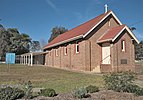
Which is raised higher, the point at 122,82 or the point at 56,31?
the point at 56,31

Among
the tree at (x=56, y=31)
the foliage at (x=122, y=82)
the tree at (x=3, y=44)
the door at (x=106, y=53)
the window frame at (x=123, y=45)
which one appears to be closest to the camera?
the foliage at (x=122, y=82)

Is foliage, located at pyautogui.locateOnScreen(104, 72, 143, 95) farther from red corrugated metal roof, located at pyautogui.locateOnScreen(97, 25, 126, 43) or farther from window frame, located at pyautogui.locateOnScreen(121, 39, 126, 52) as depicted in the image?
window frame, located at pyautogui.locateOnScreen(121, 39, 126, 52)

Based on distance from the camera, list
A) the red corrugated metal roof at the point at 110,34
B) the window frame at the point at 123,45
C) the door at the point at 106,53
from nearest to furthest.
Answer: the red corrugated metal roof at the point at 110,34, the door at the point at 106,53, the window frame at the point at 123,45

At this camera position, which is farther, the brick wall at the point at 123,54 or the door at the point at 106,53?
the door at the point at 106,53

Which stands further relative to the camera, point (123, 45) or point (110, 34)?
point (123, 45)

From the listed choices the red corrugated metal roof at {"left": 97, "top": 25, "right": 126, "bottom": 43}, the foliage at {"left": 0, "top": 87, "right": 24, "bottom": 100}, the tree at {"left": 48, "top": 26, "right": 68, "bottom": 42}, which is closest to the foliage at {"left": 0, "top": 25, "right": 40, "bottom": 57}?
the tree at {"left": 48, "top": 26, "right": 68, "bottom": 42}

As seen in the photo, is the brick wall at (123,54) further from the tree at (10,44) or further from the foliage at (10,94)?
the tree at (10,44)

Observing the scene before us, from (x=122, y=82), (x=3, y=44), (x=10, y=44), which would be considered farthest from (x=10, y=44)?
(x=122, y=82)

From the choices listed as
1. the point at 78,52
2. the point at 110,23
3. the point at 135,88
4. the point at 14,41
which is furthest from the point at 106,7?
the point at 14,41

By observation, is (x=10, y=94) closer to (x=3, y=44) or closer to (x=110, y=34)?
(x=110, y=34)

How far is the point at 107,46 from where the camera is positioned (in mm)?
25609

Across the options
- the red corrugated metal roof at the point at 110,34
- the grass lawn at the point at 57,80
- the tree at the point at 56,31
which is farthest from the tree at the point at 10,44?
the grass lawn at the point at 57,80

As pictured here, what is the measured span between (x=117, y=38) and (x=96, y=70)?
4910mm

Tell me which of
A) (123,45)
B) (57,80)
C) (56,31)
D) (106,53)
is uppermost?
(56,31)
